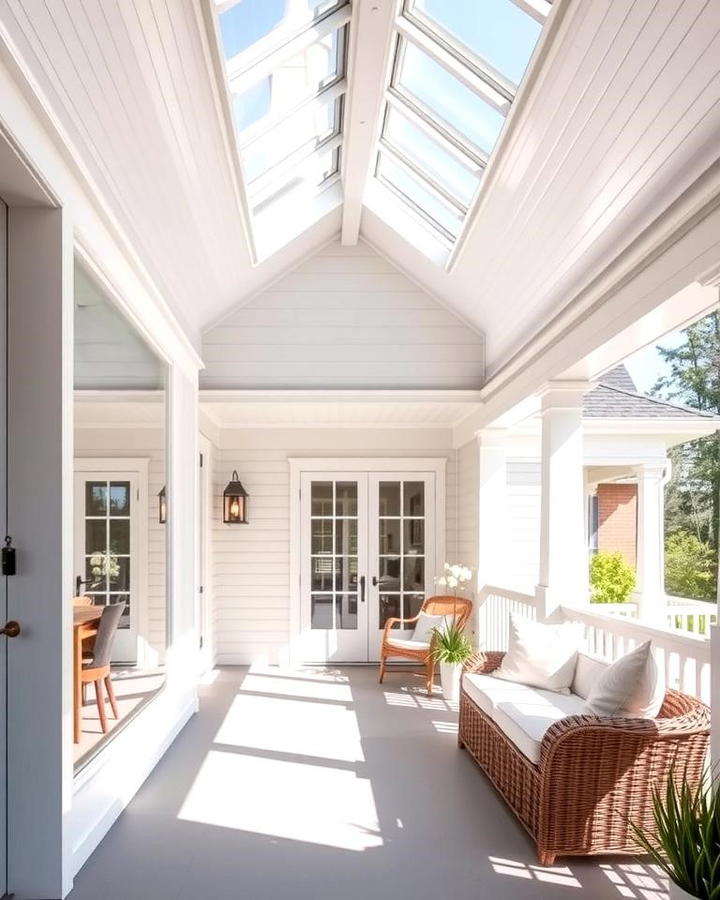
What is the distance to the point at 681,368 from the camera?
2231cm

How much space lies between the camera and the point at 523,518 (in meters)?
8.81

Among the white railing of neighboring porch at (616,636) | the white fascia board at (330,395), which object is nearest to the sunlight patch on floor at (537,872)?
the white railing of neighboring porch at (616,636)

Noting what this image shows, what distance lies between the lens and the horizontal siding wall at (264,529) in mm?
8914

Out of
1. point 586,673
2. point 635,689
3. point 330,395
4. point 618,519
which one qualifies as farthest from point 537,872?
point 618,519

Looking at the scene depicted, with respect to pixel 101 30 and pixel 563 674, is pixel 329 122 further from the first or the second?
pixel 563 674

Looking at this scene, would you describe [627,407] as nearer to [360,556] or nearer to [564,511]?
[360,556]

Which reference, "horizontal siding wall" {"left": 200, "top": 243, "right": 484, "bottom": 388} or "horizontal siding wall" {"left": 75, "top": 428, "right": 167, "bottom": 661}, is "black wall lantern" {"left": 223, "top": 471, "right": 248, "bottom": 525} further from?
"horizontal siding wall" {"left": 75, "top": 428, "right": 167, "bottom": 661}

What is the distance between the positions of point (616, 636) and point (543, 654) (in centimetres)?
44

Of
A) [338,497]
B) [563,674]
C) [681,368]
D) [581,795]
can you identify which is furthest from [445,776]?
[681,368]

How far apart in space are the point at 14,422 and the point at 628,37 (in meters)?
2.62

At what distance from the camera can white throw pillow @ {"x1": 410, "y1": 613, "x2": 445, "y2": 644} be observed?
26.0 ft

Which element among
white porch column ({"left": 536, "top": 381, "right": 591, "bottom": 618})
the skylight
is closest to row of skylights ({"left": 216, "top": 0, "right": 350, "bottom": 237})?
the skylight

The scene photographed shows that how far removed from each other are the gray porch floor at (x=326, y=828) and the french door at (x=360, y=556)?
266 cm

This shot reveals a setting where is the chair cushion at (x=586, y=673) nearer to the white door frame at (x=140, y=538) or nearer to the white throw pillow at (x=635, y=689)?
the white throw pillow at (x=635, y=689)
